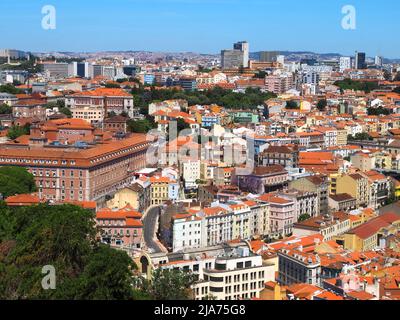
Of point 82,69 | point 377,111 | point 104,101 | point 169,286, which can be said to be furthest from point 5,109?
point 82,69

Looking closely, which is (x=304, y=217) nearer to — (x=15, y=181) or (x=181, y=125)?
(x=15, y=181)

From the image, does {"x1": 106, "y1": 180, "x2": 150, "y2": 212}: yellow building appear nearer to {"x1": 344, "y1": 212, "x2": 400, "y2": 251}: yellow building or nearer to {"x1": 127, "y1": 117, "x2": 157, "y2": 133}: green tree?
{"x1": 344, "y1": 212, "x2": 400, "y2": 251}: yellow building

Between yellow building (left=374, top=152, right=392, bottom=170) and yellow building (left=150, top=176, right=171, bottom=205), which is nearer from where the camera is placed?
yellow building (left=150, top=176, right=171, bottom=205)

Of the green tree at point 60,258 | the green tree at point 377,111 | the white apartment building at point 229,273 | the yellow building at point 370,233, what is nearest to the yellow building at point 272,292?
the white apartment building at point 229,273

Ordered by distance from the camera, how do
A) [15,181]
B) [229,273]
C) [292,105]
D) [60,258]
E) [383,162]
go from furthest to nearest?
[292,105], [383,162], [15,181], [229,273], [60,258]

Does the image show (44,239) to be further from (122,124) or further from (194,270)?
(122,124)

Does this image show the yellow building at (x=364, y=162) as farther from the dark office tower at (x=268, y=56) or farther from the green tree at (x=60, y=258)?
the dark office tower at (x=268, y=56)

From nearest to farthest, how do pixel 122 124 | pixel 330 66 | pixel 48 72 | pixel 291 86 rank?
pixel 122 124 → pixel 291 86 → pixel 48 72 → pixel 330 66

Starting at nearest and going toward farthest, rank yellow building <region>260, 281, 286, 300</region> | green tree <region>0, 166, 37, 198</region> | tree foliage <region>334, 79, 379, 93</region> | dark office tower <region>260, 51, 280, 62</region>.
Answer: yellow building <region>260, 281, 286, 300</region>, green tree <region>0, 166, 37, 198</region>, tree foliage <region>334, 79, 379, 93</region>, dark office tower <region>260, 51, 280, 62</region>

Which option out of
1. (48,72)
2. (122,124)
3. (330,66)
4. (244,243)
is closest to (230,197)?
(244,243)

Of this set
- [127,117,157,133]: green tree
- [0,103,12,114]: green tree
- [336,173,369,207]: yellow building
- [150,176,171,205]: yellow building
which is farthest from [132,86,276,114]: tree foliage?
[336,173,369,207]: yellow building

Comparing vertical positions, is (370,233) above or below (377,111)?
below
